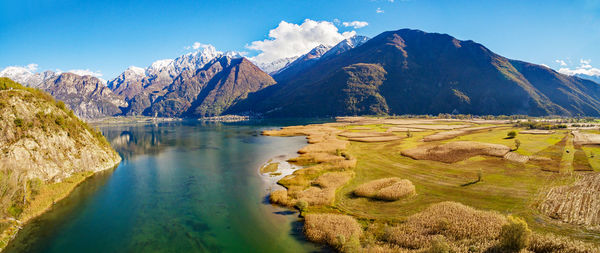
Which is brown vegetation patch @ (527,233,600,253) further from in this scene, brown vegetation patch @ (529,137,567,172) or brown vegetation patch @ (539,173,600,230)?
brown vegetation patch @ (529,137,567,172)

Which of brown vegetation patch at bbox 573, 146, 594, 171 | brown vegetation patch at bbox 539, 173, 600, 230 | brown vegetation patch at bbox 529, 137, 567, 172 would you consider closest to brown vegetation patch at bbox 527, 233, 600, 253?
brown vegetation patch at bbox 539, 173, 600, 230

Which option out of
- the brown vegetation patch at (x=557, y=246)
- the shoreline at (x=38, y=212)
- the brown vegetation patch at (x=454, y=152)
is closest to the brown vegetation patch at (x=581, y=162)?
the brown vegetation patch at (x=454, y=152)

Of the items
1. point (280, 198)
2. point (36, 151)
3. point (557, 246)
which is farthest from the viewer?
point (36, 151)

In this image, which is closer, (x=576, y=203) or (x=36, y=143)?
(x=576, y=203)

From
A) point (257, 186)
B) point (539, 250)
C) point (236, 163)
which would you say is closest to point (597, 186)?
point (539, 250)

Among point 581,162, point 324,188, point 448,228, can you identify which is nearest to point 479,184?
point 448,228

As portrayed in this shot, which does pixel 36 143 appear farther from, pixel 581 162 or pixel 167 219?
pixel 581 162

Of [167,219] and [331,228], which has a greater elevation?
[331,228]
